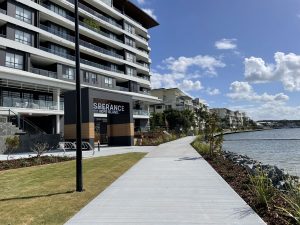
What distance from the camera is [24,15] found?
141 ft

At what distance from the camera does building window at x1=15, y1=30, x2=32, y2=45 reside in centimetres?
4109

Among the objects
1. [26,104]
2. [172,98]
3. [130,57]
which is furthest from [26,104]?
[172,98]

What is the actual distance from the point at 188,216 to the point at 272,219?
5.33 ft

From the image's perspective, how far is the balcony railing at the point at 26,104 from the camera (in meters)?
35.2

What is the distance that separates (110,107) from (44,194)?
1022 inches

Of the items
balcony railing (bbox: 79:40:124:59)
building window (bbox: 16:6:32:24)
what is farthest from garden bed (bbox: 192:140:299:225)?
balcony railing (bbox: 79:40:124:59)

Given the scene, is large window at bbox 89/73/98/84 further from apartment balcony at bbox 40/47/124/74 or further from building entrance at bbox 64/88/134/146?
building entrance at bbox 64/88/134/146

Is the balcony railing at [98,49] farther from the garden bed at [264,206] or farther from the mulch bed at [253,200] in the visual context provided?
the garden bed at [264,206]

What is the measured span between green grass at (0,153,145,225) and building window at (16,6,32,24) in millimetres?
33029

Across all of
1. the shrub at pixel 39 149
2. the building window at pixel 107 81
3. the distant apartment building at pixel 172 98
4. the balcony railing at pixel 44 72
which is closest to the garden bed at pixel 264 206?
the shrub at pixel 39 149

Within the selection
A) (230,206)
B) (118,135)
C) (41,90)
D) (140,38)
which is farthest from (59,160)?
(140,38)

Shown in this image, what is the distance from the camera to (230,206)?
24.9 ft

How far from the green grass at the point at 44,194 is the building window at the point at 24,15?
108 feet

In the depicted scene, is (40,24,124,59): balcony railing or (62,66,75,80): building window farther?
(62,66,75,80): building window
